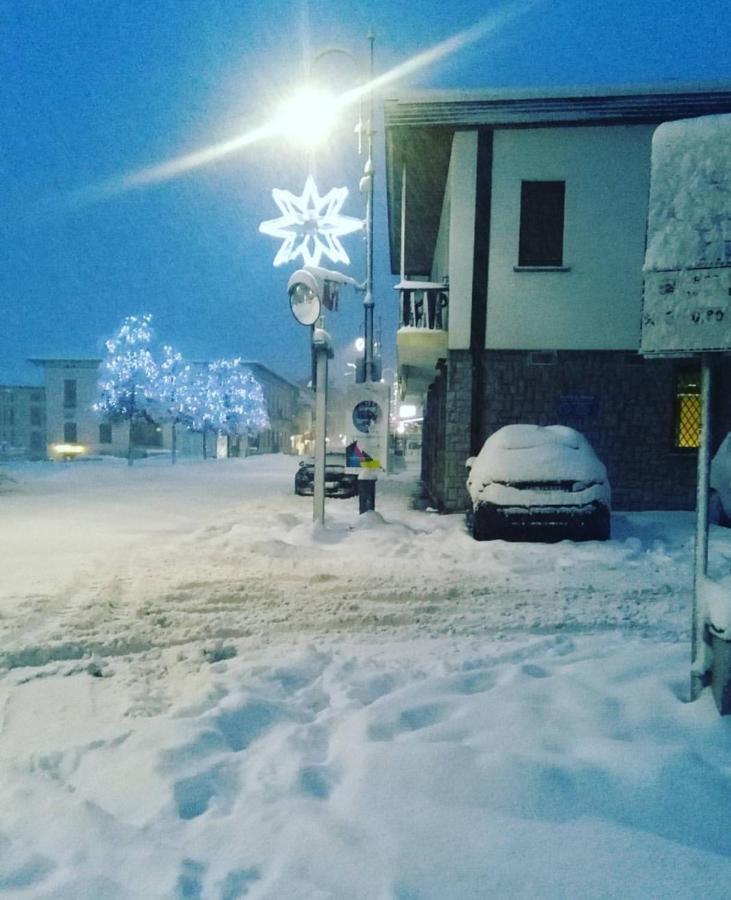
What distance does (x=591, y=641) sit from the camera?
498 centimetres

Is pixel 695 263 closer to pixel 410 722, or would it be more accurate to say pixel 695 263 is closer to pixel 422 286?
pixel 410 722

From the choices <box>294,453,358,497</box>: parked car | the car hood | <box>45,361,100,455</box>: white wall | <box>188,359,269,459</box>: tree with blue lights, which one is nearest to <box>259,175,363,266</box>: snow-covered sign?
the car hood

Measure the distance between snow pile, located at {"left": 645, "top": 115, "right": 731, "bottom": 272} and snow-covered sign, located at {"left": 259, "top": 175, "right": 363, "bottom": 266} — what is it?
7832mm

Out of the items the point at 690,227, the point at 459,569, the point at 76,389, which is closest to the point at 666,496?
the point at 459,569

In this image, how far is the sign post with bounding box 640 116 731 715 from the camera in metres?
3.41

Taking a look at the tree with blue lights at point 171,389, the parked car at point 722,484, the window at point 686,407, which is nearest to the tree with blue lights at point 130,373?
the tree with blue lights at point 171,389

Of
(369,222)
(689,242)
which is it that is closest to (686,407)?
(369,222)

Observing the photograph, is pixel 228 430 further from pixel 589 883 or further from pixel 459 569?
pixel 589 883

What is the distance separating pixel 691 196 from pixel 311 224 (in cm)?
837

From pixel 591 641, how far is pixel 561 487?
4.25 m

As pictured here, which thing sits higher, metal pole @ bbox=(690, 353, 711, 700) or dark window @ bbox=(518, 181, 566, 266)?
dark window @ bbox=(518, 181, 566, 266)

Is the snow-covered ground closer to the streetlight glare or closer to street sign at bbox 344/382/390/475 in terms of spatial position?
street sign at bbox 344/382/390/475

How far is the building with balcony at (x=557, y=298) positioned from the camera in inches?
495

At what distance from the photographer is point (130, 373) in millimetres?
42219
